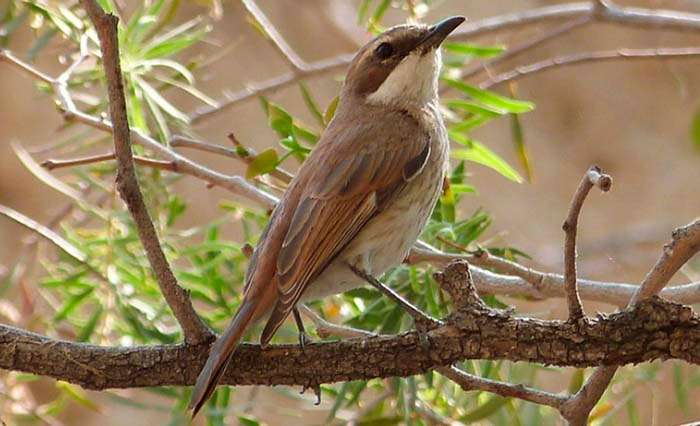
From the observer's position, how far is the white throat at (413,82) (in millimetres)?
3172

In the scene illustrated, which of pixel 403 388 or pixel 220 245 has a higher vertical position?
pixel 220 245

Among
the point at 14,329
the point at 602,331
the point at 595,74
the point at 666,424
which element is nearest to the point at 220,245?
the point at 14,329

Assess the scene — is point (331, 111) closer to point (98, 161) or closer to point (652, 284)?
point (98, 161)

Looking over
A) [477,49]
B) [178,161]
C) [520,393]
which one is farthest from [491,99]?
[520,393]

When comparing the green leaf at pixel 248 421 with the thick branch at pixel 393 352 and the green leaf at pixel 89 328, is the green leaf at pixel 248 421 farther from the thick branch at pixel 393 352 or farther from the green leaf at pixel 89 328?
the thick branch at pixel 393 352

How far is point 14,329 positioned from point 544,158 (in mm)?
5119

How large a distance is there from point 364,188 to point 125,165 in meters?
0.94

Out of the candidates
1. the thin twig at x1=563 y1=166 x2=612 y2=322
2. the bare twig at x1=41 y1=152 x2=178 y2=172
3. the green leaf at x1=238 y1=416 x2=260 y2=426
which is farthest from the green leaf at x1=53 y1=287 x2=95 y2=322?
the thin twig at x1=563 y1=166 x2=612 y2=322

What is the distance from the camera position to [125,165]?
2035 mm

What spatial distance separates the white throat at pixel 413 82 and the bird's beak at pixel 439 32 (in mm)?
28

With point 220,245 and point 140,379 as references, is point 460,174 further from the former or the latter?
point 140,379

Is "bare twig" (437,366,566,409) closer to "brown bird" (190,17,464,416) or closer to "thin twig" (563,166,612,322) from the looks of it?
"thin twig" (563,166,612,322)

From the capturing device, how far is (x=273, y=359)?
2.27 m

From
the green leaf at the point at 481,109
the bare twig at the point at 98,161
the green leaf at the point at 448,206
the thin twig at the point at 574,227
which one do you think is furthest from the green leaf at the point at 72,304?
the thin twig at the point at 574,227
